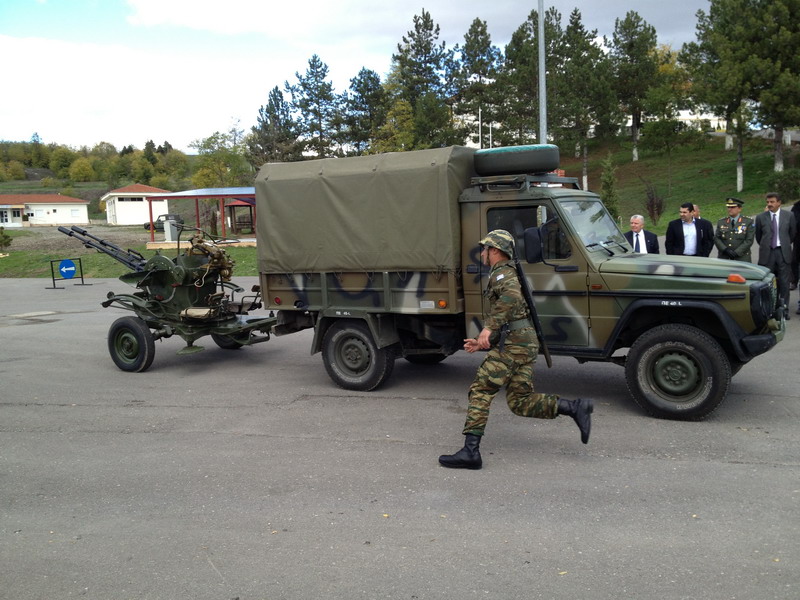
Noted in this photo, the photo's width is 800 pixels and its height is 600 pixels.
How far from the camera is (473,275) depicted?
7.62 metres

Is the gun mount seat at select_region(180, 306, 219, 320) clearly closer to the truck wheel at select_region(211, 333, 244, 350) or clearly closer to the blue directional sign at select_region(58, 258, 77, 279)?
the truck wheel at select_region(211, 333, 244, 350)

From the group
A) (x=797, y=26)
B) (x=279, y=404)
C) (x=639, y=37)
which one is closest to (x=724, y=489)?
(x=279, y=404)

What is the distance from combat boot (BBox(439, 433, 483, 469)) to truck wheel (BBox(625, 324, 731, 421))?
79.2 inches

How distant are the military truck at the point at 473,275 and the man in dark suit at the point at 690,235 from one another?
269 centimetres

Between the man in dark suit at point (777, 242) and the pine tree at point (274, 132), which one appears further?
the pine tree at point (274, 132)

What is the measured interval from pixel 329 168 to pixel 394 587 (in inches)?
218

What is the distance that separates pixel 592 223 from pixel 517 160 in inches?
40.6

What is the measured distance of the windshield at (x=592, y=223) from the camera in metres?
7.21

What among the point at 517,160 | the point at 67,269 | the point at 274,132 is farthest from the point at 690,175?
the point at 517,160

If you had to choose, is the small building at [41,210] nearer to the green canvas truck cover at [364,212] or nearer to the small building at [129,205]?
the small building at [129,205]

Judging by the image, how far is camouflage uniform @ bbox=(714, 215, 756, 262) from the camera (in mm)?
10438

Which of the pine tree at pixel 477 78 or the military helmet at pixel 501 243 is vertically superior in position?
the pine tree at pixel 477 78

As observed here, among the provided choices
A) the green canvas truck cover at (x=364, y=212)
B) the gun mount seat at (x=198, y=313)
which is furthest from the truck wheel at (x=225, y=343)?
the green canvas truck cover at (x=364, y=212)

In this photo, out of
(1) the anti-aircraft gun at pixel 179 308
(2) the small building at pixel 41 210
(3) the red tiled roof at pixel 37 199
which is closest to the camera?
(1) the anti-aircraft gun at pixel 179 308
